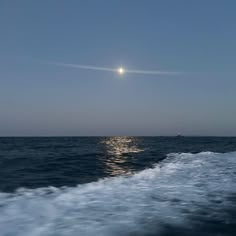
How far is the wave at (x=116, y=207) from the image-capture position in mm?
7809

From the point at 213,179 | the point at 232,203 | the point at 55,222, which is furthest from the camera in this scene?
the point at 213,179

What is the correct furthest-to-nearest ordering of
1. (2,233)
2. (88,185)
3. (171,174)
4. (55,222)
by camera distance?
(171,174) < (88,185) < (55,222) < (2,233)

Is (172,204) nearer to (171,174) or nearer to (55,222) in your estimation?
(55,222)

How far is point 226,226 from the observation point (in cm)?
773

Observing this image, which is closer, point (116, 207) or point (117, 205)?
Result: point (116, 207)

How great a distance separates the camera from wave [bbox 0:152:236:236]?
7809 millimetres

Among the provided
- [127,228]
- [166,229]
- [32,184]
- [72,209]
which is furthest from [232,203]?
[32,184]

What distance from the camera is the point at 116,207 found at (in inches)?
390

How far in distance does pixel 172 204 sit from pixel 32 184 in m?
6.69

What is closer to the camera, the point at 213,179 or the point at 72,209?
the point at 72,209

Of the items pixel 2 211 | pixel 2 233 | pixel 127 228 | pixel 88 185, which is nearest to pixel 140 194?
pixel 88 185

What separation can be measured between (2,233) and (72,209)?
2.56 metres

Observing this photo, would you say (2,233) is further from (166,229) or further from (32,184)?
(32,184)

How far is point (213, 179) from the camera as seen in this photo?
15352 millimetres
